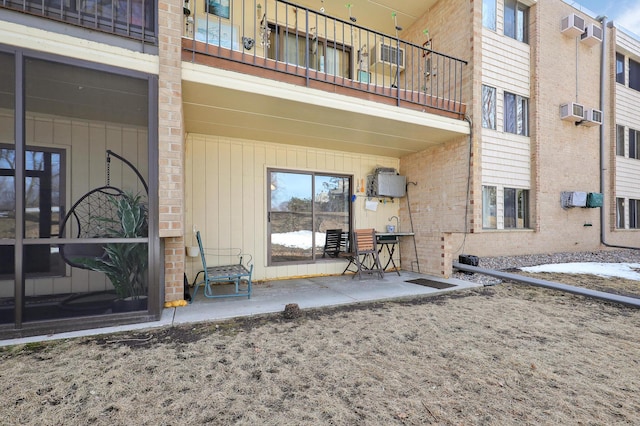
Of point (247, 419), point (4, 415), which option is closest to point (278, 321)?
point (247, 419)

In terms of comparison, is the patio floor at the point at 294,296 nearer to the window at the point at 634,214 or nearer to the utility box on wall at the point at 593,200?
the utility box on wall at the point at 593,200

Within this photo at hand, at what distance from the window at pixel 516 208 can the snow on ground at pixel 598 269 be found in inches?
43.7

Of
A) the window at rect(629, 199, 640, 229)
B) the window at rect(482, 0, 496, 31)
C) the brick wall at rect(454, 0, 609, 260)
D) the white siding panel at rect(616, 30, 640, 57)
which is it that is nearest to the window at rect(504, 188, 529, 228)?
the brick wall at rect(454, 0, 609, 260)

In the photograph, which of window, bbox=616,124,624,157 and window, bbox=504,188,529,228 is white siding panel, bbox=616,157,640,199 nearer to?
window, bbox=616,124,624,157

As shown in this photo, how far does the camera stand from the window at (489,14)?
6612mm

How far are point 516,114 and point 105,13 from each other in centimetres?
812

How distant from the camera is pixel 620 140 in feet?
30.8

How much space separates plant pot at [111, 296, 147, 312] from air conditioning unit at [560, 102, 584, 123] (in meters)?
10.1

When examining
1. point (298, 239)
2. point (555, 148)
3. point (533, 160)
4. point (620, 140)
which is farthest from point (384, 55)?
point (620, 140)

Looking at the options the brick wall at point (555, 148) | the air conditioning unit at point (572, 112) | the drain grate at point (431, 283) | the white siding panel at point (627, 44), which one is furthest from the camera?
the white siding panel at point (627, 44)

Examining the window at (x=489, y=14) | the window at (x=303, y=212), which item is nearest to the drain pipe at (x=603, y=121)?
the window at (x=489, y=14)

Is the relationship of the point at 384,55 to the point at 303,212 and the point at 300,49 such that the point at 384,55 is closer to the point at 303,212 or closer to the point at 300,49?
the point at 300,49

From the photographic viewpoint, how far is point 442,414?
1651mm

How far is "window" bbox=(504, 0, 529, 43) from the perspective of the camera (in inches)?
278
